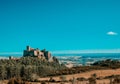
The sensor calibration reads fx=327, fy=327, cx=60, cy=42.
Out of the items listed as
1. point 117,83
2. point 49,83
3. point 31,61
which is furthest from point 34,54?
point 117,83

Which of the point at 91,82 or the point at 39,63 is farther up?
the point at 39,63

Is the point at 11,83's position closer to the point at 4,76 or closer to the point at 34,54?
the point at 4,76

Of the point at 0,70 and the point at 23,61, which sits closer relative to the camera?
the point at 0,70

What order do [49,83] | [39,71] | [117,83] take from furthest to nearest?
[39,71], [49,83], [117,83]

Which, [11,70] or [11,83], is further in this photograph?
[11,70]

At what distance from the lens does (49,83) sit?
61969mm

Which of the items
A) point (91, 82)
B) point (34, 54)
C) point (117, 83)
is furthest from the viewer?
point (34, 54)

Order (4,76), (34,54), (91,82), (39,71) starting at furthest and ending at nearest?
(34,54) → (39,71) → (4,76) → (91,82)

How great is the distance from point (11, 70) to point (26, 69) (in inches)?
273

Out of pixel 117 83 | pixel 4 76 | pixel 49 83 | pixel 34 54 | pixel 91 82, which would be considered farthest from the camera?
pixel 34 54

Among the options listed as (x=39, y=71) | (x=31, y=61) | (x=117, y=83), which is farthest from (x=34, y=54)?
(x=117, y=83)

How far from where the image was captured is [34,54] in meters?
194

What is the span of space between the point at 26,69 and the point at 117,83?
76614 mm

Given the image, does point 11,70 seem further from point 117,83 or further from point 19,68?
point 117,83
